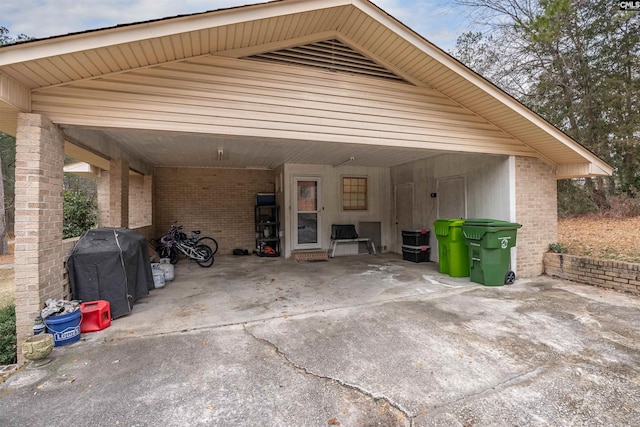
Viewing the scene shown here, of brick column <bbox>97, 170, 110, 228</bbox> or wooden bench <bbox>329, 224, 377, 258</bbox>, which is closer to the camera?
brick column <bbox>97, 170, 110, 228</bbox>

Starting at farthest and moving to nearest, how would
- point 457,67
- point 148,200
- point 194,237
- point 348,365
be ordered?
point 148,200 → point 194,237 → point 457,67 → point 348,365

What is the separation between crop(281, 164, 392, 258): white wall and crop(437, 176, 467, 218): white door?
7.24 feet

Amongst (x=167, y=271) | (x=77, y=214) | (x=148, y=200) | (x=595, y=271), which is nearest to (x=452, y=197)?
(x=595, y=271)

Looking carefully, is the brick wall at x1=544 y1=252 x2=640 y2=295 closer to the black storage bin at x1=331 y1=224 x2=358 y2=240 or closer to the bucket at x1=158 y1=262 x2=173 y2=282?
the black storage bin at x1=331 y1=224 x2=358 y2=240

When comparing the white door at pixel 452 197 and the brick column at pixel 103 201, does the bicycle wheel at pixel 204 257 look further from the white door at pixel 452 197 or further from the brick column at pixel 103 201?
the white door at pixel 452 197

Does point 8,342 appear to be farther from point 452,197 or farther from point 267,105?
point 452,197

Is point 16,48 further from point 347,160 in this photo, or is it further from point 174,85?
point 347,160

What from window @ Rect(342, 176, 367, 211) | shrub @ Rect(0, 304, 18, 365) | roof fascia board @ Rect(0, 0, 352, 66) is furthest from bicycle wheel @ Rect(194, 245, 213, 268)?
roof fascia board @ Rect(0, 0, 352, 66)

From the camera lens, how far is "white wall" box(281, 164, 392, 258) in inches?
339

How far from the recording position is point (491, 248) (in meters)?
5.33

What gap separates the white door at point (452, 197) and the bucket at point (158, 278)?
644 cm

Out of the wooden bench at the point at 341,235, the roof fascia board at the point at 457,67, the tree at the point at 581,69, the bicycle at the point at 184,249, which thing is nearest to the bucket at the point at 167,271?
the bicycle at the point at 184,249

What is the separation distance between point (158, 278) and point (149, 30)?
4002 mm

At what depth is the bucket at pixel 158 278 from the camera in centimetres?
541
